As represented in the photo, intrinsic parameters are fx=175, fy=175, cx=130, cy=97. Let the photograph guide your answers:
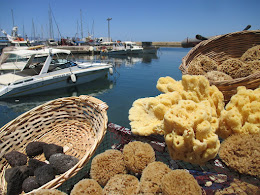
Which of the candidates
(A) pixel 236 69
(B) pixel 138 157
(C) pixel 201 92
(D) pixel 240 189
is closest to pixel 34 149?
(B) pixel 138 157

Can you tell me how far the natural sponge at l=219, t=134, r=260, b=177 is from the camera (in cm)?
87

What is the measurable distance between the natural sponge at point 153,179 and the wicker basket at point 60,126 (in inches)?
30.9

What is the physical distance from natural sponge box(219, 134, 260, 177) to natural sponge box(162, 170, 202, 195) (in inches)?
10.6

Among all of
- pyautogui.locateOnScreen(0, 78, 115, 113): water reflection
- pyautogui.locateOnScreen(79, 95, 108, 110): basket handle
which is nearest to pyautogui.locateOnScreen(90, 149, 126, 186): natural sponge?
pyautogui.locateOnScreen(79, 95, 108, 110): basket handle

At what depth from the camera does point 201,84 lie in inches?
48.8

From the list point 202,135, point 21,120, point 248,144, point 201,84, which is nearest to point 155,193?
point 202,135

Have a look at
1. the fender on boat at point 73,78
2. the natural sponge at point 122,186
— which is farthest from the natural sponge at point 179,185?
the fender on boat at point 73,78

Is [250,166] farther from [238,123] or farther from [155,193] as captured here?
[155,193]

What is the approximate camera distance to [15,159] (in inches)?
65.0

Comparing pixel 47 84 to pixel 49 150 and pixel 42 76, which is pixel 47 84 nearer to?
pixel 42 76

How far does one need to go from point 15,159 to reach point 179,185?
5.14 ft

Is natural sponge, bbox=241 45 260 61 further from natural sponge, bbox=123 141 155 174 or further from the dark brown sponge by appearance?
the dark brown sponge

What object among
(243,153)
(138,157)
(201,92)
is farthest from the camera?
(201,92)

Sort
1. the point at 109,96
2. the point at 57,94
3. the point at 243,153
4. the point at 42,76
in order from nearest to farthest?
the point at 243,153
the point at 42,76
the point at 57,94
the point at 109,96
